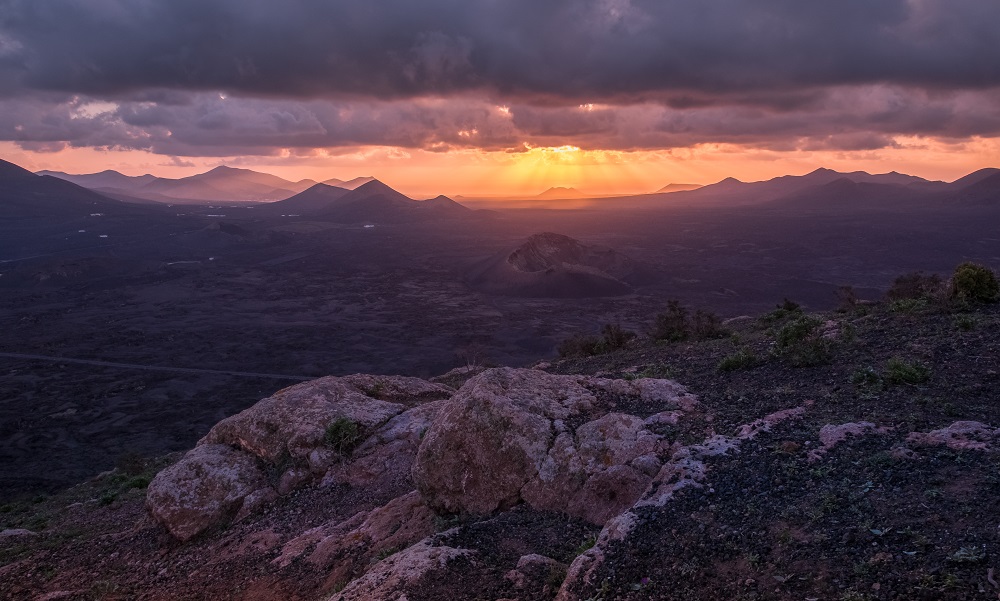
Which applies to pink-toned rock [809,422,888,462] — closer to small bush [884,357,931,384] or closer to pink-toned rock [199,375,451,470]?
small bush [884,357,931,384]

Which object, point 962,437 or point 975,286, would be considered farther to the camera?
point 975,286

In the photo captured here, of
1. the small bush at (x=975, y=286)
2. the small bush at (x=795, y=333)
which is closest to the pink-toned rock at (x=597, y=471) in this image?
the small bush at (x=795, y=333)

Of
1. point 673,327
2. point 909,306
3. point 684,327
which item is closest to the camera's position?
point 909,306

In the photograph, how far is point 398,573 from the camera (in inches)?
196

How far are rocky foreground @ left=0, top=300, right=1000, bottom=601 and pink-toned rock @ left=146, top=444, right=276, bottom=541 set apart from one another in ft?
0.09

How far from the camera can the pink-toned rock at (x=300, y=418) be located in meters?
8.75

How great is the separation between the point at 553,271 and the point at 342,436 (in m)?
57.4

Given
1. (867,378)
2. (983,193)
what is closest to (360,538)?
(867,378)

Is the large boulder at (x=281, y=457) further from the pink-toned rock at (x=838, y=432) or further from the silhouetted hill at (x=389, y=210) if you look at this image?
the silhouetted hill at (x=389, y=210)

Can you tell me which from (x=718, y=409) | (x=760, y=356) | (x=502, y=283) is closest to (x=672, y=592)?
(x=718, y=409)

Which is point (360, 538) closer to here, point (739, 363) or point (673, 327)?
point (739, 363)

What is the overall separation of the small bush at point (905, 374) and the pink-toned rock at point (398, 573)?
523 centimetres

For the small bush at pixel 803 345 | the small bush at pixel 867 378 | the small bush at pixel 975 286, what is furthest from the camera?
the small bush at pixel 975 286

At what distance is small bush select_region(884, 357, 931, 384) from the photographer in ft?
23.1
